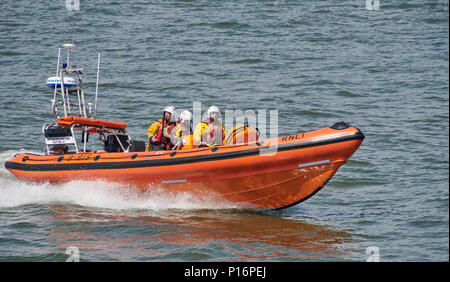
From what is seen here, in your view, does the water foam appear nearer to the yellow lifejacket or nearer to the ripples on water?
the ripples on water

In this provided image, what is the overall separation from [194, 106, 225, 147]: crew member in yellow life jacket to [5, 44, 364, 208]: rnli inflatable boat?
10.3 inches

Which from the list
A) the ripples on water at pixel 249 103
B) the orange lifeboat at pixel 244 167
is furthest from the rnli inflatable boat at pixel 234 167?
the ripples on water at pixel 249 103

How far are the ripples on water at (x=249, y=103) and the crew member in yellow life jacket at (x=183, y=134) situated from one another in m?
0.78

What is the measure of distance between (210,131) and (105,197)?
1.85m

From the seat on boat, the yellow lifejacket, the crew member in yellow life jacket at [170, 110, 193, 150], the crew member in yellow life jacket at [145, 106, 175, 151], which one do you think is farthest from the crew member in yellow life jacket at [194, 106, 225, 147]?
the seat on boat

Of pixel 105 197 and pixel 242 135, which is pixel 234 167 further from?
pixel 105 197

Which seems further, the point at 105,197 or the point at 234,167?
the point at 105,197

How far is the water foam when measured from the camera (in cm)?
843

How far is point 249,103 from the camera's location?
1412 cm

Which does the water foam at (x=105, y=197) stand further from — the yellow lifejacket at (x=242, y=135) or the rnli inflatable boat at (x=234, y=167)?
the yellow lifejacket at (x=242, y=135)

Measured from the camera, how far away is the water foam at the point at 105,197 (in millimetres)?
8430

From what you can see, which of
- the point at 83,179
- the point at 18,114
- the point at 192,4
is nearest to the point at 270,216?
the point at 83,179

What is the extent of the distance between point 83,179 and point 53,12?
12961 millimetres

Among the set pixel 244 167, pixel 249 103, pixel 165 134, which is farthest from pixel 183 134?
pixel 249 103
